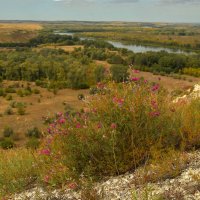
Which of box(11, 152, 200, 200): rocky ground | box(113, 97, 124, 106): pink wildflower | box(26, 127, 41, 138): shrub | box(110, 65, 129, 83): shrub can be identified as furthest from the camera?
box(26, 127, 41, 138): shrub

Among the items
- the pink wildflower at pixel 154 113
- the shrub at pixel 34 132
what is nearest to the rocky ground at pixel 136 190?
the pink wildflower at pixel 154 113

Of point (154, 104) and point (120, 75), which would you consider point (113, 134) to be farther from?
point (120, 75)

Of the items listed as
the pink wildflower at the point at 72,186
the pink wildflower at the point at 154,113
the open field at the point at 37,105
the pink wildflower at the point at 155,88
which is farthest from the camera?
the open field at the point at 37,105

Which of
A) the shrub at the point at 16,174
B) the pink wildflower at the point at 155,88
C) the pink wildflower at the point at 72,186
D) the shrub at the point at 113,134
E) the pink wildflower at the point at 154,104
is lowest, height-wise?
the shrub at the point at 16,174

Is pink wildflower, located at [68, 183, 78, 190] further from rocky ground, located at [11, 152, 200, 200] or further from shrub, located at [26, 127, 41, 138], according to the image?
shrub, located at [26, 127, 41, 138]

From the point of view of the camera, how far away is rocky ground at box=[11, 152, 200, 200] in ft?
11.0

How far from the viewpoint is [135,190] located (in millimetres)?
3557

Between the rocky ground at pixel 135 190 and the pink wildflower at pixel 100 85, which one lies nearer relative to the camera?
the rocky ground at pixel 135 190

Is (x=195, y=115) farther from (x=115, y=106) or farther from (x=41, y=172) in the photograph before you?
(x=41, y=172)

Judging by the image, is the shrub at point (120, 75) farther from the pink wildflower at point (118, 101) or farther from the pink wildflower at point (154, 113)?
the pink wildflower at point (154, 113)

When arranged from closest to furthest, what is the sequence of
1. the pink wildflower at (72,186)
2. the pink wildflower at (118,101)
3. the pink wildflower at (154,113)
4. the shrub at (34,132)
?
the pink wildflower at (72,186) → the pink wildflower at (118,101) → the pink wildflower at (154,113) → the shrub at (34,132)

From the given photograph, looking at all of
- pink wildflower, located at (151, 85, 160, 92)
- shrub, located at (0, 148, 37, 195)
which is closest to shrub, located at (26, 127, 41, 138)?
shrub, located at (0, 148, 37, 195)

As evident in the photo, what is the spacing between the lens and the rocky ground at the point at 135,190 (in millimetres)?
3355

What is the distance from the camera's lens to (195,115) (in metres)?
4.72
